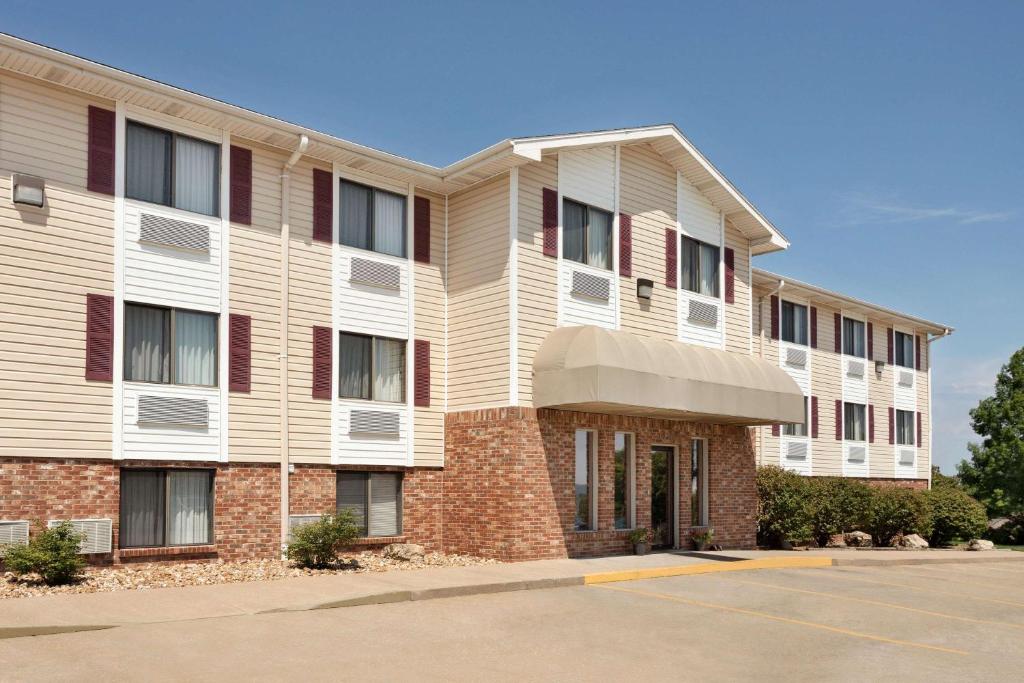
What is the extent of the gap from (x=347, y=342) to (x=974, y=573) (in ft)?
48.7

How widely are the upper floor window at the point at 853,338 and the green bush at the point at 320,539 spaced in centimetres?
2191

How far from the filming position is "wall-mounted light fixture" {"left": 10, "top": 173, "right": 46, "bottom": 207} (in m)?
15.2

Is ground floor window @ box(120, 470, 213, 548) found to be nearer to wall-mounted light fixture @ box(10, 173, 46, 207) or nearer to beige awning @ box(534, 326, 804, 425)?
wall-mounted light fixture @ box(10, 173, 46, 207)

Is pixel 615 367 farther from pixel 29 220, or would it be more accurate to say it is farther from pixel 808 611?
pixel 29 220

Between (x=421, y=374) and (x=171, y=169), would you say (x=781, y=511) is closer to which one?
(x=421, y=374)

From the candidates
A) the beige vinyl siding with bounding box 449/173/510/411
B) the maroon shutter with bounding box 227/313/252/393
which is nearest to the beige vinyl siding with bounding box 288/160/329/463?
the maroon shutter with bounding box 227/313/252/393

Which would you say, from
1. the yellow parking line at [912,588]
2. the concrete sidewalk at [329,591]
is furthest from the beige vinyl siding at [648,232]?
the yellow parking line at [912,588]

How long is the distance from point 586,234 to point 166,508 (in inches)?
389

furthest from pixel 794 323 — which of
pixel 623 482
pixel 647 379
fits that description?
pixel 647 379

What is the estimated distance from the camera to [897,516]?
29641mm

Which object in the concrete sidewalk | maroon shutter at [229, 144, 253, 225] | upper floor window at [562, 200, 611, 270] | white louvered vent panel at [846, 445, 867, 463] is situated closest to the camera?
the concrete sidewalk

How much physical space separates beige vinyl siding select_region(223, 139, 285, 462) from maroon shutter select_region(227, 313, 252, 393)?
9 cm

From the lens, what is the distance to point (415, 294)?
2052 centimetres

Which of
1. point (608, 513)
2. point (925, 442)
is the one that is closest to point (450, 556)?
point (608, 513)
